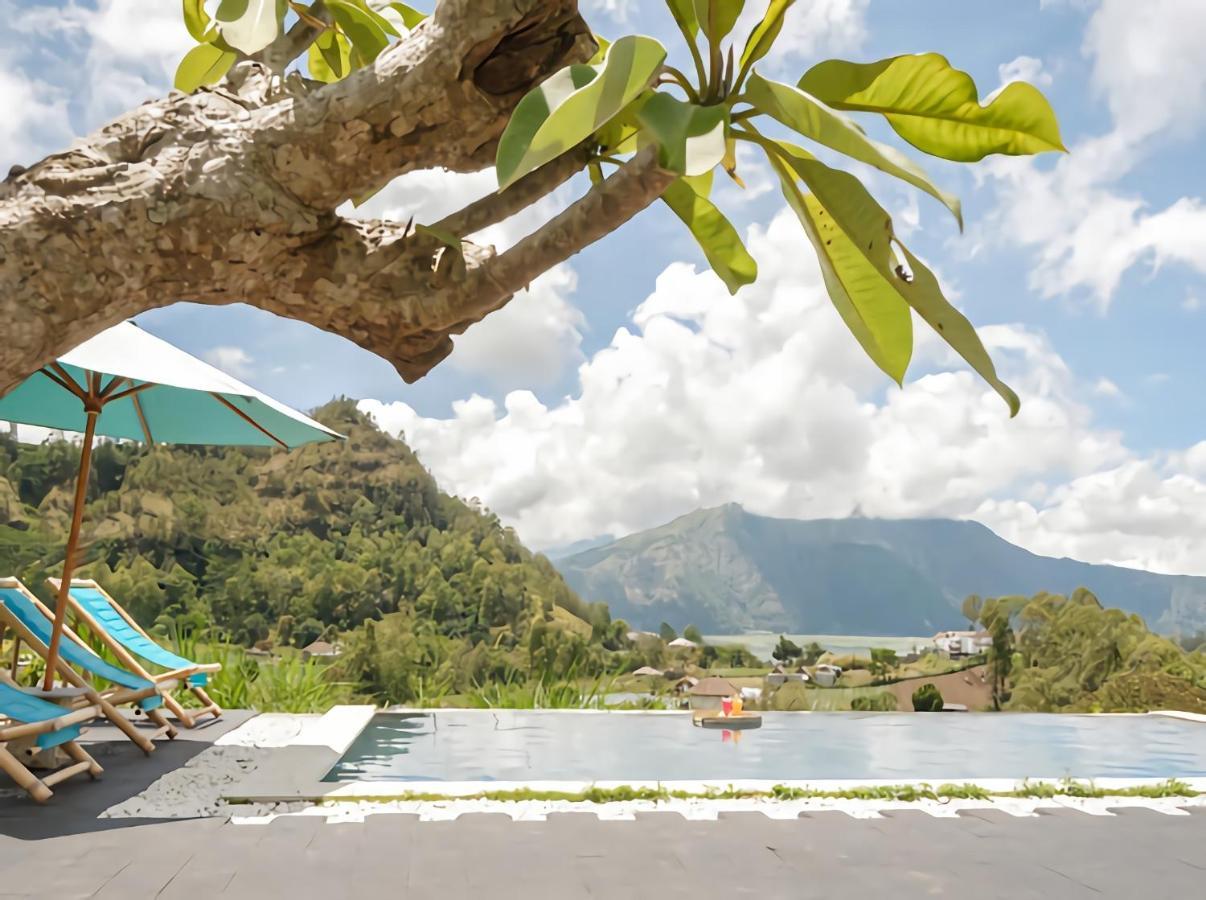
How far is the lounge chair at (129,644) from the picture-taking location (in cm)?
679

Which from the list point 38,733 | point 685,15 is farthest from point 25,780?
point 685,15

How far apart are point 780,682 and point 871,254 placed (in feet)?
36.6

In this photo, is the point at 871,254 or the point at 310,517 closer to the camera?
the point at 871,254

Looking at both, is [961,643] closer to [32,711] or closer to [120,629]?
[120,629]

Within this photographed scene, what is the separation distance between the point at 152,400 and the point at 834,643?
8.84 meters

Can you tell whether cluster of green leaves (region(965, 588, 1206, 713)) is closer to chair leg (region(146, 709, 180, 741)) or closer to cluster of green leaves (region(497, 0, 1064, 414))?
chair leg (region(146, 709, 180, 741))

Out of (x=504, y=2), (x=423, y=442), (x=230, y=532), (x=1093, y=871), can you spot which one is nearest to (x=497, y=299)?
(x=504, y=2)

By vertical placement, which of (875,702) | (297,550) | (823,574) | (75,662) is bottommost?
(875,702)

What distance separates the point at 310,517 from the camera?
64.3ft

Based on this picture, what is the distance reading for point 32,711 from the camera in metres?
4.78

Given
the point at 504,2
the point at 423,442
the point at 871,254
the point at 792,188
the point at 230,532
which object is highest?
the point at 423,442

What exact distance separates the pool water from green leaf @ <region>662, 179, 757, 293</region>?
4.73 metres

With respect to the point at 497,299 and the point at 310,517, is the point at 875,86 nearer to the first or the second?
the point at 497,299

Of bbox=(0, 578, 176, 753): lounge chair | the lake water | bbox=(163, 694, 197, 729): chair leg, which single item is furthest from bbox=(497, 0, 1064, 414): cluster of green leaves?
the lake water
